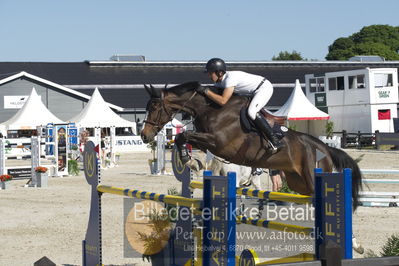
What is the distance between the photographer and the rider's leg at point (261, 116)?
6.41m

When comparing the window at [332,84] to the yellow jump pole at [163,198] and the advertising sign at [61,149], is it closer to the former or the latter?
the advertising sign at [61,149]

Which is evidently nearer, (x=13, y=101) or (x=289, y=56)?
(x=13, y=101)

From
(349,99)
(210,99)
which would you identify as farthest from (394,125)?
(210,99)

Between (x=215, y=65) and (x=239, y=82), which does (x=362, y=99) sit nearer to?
(x=239, y=82)

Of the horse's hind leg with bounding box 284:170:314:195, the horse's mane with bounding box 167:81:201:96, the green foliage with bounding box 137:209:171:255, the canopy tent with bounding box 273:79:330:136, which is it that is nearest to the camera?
the green foliage with bounding box 137:209:171:255

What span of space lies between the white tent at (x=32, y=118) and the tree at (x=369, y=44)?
4533 centimetres

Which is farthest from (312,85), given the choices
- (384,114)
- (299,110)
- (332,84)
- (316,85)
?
(299,110)

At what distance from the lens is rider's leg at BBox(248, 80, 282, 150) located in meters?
6.41

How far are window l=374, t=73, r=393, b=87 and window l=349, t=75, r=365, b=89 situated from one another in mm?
→ 660

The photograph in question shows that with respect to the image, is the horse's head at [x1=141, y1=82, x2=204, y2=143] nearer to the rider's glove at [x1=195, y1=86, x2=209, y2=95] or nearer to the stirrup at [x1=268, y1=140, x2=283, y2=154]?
the rider's glove at [x1=195, y1=86, x2=209, y2=95]

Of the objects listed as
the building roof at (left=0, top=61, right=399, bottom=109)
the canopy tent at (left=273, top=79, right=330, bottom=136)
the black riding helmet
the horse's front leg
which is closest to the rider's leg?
the black riding helmet

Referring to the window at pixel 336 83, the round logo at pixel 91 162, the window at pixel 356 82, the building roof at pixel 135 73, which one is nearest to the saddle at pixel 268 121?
the round logo at pixel 91 162

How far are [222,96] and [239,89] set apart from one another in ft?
1.03

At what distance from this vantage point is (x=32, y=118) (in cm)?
2689
